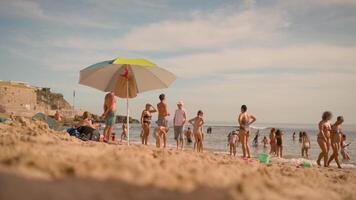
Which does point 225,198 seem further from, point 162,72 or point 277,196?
point 162,72

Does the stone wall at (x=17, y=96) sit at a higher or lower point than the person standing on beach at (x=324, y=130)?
higher

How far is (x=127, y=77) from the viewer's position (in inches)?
339

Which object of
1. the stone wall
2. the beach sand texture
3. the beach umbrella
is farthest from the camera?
the stone wall

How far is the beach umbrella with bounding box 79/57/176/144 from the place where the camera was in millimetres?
8438

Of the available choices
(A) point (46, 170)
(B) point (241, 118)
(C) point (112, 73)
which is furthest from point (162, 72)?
(A) point (46, 170)

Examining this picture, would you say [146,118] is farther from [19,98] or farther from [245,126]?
[19,98]

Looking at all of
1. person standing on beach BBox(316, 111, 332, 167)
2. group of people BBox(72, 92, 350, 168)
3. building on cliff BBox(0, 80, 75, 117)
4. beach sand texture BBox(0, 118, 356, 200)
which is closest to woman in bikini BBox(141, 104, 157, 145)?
group of people BBox(72, 92, 350, 168)

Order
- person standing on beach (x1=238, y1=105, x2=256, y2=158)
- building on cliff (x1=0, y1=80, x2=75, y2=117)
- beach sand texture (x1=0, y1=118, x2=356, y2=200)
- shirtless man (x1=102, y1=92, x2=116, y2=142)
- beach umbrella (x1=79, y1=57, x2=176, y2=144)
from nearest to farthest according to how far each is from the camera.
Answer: beach sand texture (x1=0, y1=118, x2=356, y2=200) → beach umbrella (x1=79, y1=57, x2=176, y2=144) → shirtless man (x1=102, y1=92, x2=116, y2=142) → person standing on beach (x1=238, y1=105, x2=256, y2=158) → building on cliff (x1=0, y1=80, x2=75, y2=117)

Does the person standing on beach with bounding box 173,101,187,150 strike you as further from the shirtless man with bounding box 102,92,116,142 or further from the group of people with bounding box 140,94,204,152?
the shirtless man with bounding box 102,92,116,142

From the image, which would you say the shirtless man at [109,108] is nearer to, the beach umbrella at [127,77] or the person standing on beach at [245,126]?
the beach umbrella at [127,77]

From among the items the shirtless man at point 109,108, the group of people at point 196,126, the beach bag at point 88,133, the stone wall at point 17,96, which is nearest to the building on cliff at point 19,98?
the stone wall at point 17,96

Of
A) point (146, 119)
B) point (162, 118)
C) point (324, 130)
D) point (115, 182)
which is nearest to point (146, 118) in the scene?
point (146, 119)

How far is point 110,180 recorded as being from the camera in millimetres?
2730

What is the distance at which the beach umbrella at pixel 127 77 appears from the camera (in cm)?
844
